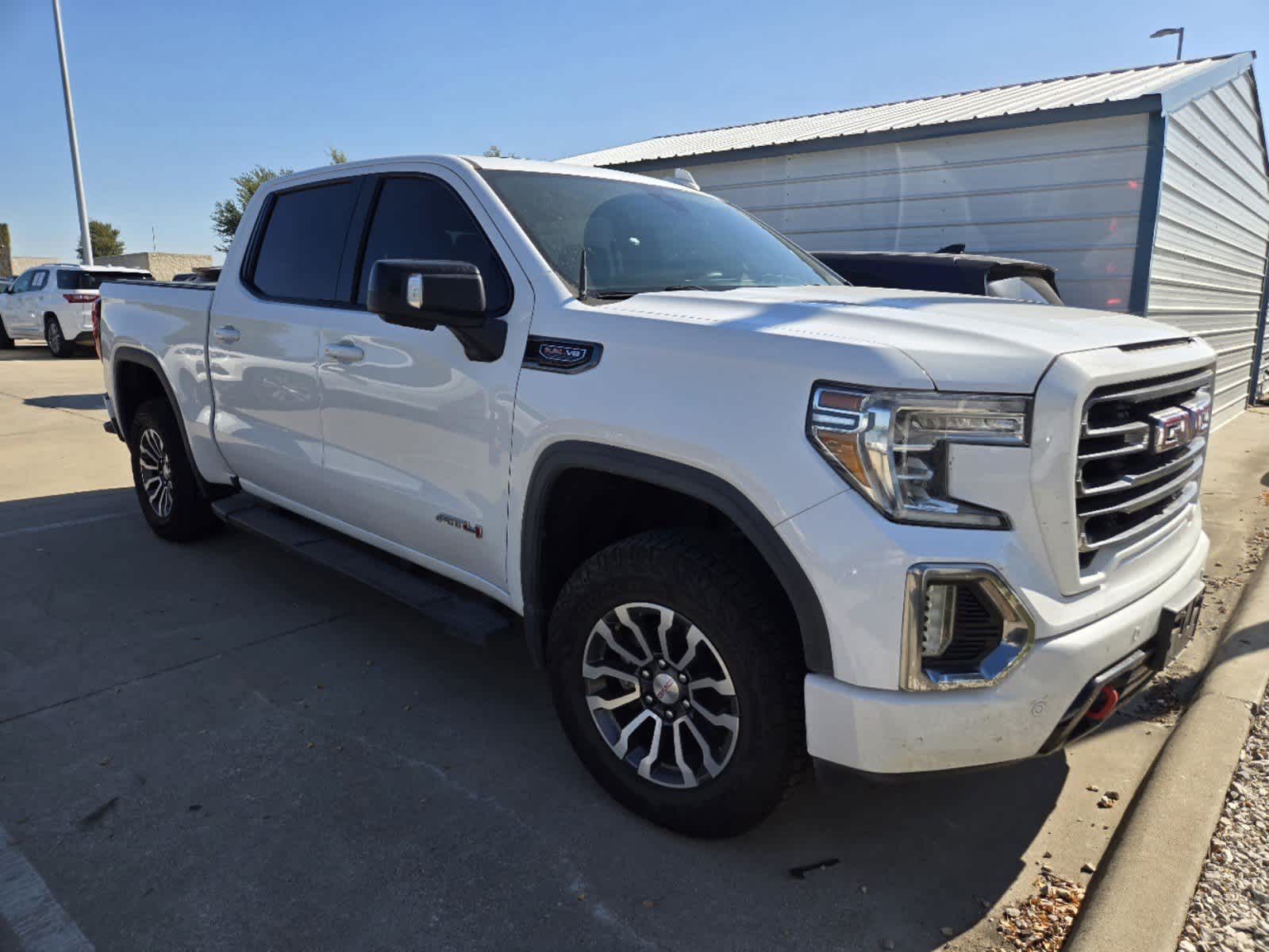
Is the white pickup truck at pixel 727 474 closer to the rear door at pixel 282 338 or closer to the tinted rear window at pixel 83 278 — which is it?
the rear door at pixel 282 338

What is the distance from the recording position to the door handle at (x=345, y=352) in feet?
11.2

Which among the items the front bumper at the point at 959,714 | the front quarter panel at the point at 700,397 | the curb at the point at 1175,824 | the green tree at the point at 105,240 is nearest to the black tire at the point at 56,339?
the front quarter panel at the point at 700,397

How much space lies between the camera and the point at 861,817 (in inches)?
109

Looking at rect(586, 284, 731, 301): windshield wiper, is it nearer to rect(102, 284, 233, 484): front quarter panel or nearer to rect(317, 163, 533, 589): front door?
rect(317, 163, 533, 589): front door

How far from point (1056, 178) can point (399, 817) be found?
747cm

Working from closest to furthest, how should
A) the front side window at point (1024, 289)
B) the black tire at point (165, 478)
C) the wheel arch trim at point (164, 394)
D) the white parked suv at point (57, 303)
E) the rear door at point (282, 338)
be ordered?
the rear door at point (282, 338)
the wheel arch trim at point (164, 394)
the black tire at point (165, 478)
the front side window at point (1024, 289)
the white parked suv at point (57, 303)

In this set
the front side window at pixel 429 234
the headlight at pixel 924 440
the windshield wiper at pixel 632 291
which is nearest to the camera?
the headlight at pixel 924 440

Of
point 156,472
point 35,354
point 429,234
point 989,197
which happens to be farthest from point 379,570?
point 35,354

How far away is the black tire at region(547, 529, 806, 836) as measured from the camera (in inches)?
89.7

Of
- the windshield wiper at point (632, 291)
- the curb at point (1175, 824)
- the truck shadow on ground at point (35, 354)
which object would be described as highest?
the windshield wiper at point (632, 291)

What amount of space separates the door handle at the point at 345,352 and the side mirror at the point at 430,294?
25.9 inches

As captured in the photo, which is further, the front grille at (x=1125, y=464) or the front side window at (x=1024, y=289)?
the front side window at (x=1024, y=289)

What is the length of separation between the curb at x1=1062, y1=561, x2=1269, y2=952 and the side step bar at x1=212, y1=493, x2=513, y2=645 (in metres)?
1.90

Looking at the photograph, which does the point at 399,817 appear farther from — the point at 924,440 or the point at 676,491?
the point at 924,440
